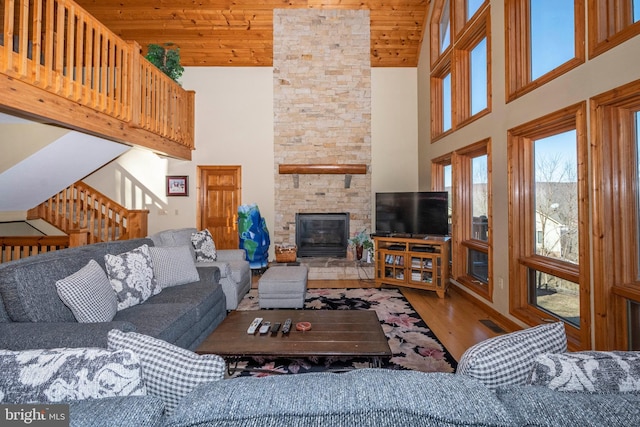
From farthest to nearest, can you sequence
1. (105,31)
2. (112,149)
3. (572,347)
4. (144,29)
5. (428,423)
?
1. (144,29)
2. (112,149)
3. (105,31)
4. (572,347)
5. (428,423)

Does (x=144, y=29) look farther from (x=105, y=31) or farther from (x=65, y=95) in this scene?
(x=65, y=95)

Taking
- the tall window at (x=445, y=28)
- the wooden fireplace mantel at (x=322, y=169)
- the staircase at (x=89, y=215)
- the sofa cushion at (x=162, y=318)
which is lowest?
the sofa cushion at (x=162, y=318)

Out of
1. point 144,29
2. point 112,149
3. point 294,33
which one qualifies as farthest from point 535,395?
point 144,29

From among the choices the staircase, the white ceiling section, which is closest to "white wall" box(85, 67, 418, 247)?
the staircase

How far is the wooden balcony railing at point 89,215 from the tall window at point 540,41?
18.4 feet

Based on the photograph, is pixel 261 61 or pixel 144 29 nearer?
pixel 144 29

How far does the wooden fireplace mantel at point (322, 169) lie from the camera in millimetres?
5195

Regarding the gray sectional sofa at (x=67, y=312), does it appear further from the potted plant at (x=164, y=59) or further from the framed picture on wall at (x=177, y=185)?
the potted plant at (x=164, y=59)

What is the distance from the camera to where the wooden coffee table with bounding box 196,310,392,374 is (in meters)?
1.80

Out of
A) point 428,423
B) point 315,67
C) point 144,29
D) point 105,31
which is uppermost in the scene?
point 144,29

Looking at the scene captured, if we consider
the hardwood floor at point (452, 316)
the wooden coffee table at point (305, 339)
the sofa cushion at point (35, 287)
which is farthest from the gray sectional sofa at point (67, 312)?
the hardwood floor at point (452, 316)

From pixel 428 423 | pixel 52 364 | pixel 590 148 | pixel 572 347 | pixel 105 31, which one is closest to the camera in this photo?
pixel 428 423

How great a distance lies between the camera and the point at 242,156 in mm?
5789

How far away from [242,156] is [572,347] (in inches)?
208
